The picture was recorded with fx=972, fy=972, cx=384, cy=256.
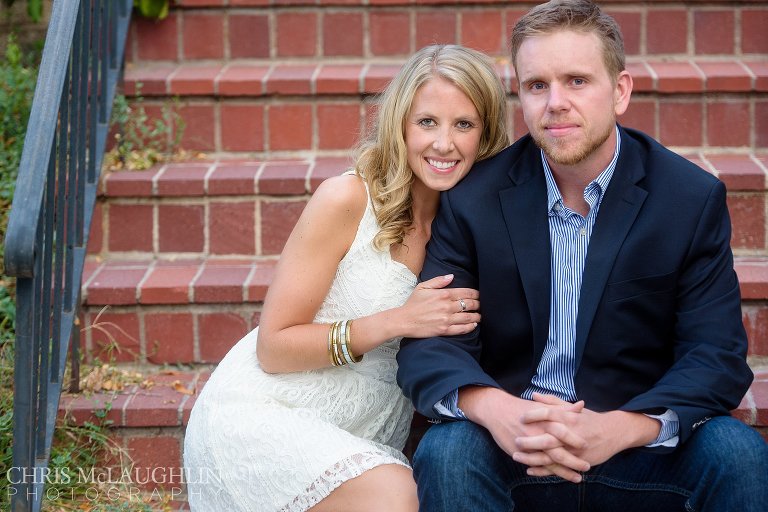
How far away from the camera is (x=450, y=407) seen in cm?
229

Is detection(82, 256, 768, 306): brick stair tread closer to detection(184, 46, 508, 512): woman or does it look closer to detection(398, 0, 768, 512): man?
detection(184, 46, 508, 512): woman

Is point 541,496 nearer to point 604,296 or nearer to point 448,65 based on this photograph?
point 604,296

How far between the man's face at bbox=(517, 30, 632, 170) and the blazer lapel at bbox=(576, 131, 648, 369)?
0.11 metres

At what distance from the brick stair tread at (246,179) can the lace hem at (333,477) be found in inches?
46.1

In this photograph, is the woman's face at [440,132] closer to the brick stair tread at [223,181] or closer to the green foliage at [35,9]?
the brick stair tread at [223,181]

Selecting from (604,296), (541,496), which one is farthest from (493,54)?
(541,496)

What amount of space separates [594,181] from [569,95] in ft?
0.74

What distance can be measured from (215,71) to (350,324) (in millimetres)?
1535

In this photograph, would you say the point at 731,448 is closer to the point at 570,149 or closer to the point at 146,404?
the point at 570,149

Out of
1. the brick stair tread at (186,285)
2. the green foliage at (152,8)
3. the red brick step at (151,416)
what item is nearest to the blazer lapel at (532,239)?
the red brick step at (151,416)

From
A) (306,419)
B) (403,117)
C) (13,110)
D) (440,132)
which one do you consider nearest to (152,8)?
(13,110)

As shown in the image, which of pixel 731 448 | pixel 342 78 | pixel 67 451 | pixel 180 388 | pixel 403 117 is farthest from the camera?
pixel 342 78

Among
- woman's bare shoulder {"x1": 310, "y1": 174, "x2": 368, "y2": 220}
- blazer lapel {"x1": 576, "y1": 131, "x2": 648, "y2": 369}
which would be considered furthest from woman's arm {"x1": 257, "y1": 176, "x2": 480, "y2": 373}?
blazer lapel {"x1": 576, "y1": 131, "x2": 648, "y2": 369}

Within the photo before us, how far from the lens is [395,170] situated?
2.56 meters
